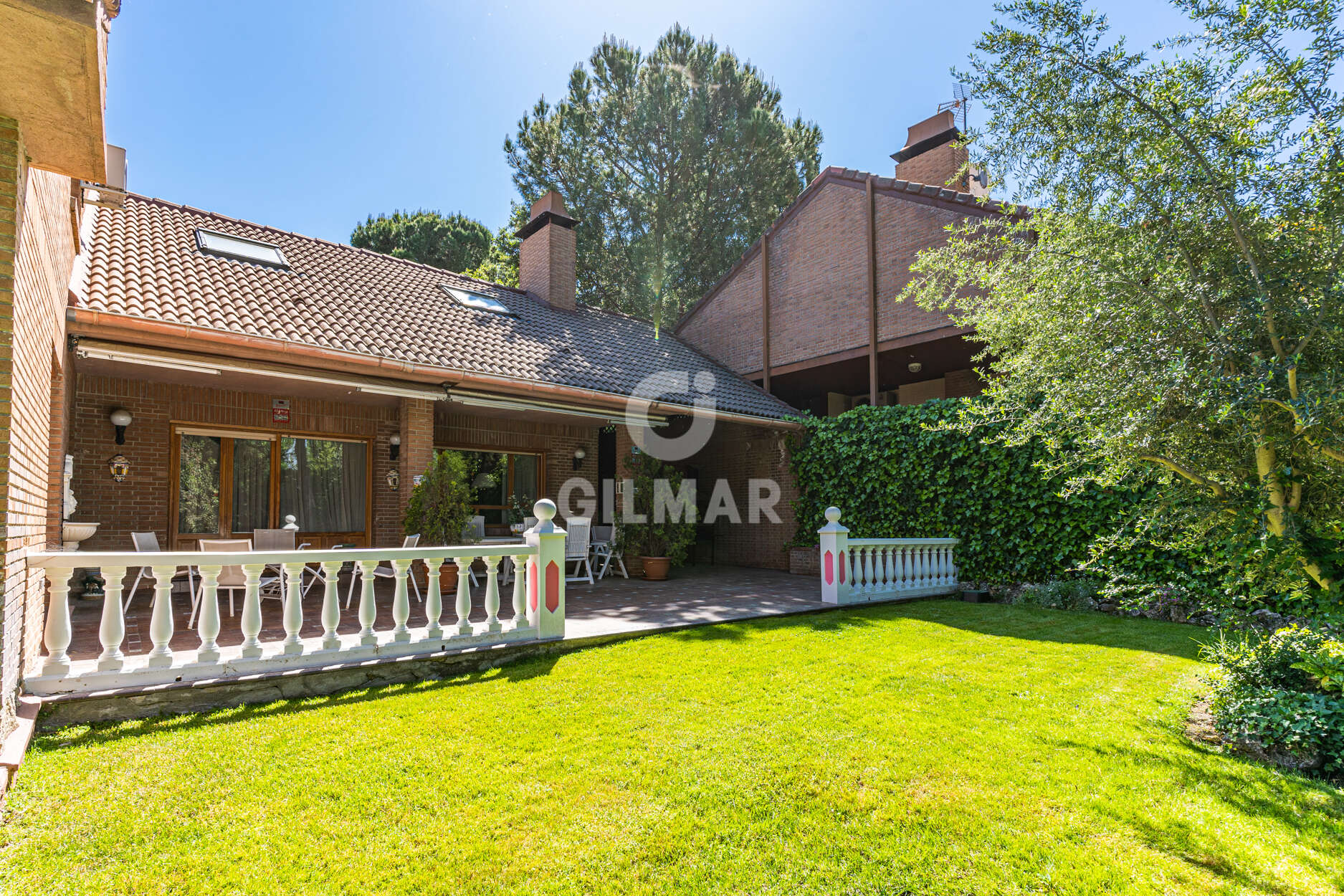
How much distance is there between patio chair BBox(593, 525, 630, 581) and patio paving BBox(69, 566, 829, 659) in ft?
0.90

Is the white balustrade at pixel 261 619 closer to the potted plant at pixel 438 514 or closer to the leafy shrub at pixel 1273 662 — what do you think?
the potted plant at pixel 438 514

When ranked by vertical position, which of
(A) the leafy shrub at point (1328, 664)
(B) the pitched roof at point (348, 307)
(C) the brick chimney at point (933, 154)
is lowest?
(A) the leafy shrub at point (1328, 664)

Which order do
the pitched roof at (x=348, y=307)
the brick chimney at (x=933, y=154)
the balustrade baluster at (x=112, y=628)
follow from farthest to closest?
1. the brick chimney at (x=933, y=154)
2. the pitched roof at (x=348, y=307)
3. the balustrade baluster at (x=112, y=628)

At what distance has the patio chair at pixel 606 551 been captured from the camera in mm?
10305

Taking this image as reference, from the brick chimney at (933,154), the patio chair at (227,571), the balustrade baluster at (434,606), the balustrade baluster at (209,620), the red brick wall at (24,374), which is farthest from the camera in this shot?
the brick chimney at (933,154)

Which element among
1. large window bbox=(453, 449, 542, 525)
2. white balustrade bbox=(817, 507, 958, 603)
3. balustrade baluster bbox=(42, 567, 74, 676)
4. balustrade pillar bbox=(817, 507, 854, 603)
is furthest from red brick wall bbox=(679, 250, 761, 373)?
balustrade baluster bbox=(42, 567, 74, 676)

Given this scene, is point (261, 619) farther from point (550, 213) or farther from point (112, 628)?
point (550, 213)

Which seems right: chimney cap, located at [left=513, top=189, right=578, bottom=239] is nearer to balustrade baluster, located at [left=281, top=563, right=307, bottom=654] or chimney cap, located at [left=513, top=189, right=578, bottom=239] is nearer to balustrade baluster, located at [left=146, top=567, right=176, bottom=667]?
balustrade baluster, located at [left=281, top=563, right=307, bottom=654]

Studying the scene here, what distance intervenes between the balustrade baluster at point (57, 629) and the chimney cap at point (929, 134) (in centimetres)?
1432

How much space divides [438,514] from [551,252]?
731 cm

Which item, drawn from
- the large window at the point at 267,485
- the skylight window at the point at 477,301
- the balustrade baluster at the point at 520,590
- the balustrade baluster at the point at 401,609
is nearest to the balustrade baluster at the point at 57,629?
the balustrade baluster at the point at 401,609

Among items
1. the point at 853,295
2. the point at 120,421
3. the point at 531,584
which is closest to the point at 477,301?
the point at 120,421

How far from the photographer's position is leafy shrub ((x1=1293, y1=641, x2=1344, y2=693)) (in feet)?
10.0

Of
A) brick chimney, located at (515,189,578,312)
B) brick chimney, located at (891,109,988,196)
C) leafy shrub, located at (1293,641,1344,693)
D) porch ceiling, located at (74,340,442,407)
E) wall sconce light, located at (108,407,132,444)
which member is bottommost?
leafy shrub, located at (1293,641,1344,693)
